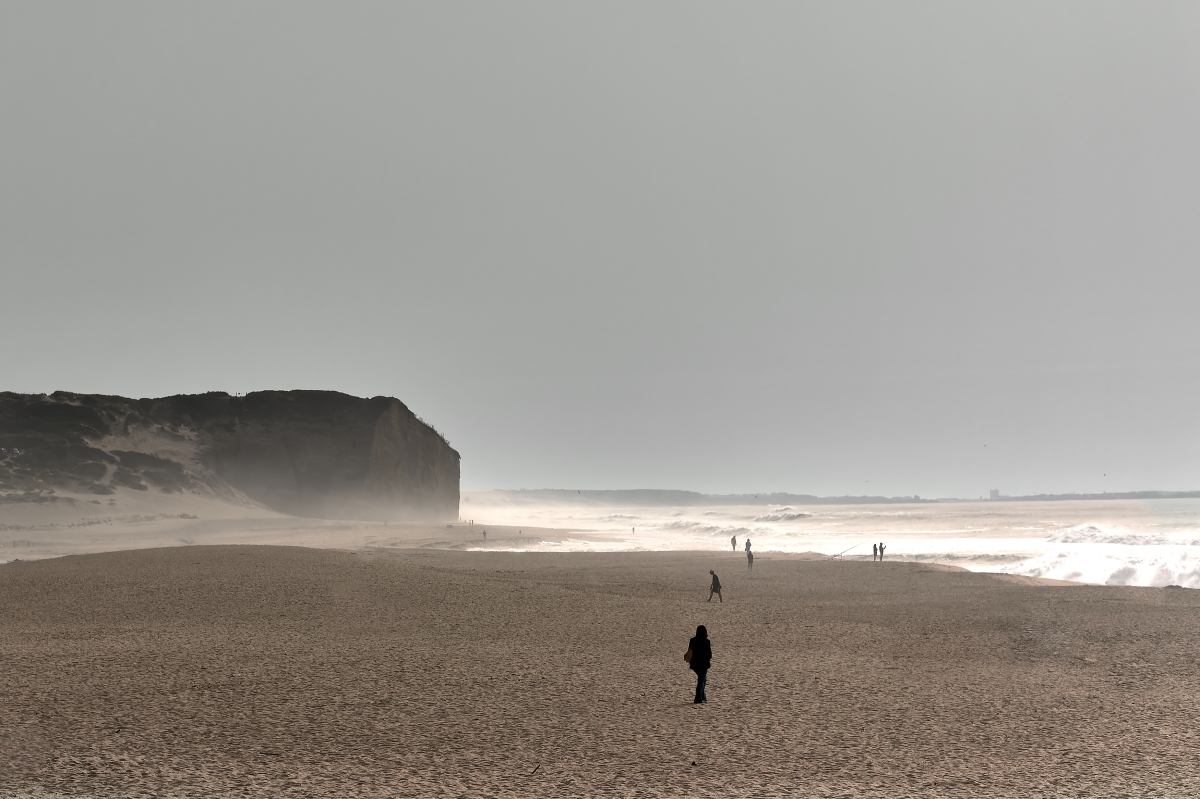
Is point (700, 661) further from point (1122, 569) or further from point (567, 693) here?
point (1122, 569)

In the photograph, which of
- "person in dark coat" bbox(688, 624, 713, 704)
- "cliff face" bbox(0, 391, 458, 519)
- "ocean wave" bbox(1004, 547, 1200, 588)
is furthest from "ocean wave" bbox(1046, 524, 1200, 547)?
"cliff face" bbox(0, 391, 458, 519)

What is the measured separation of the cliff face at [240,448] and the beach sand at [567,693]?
5311 cm

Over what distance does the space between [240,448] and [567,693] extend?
256 feet

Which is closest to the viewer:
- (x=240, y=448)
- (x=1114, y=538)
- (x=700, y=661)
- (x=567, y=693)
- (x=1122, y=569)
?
(x=700, y=661)

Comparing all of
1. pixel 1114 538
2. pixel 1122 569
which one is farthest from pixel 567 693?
pixel 1114 538

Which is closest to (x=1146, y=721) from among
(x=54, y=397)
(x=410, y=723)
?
(x=410, y=723)

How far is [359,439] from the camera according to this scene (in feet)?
278

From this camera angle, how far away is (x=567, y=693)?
41.4 ft

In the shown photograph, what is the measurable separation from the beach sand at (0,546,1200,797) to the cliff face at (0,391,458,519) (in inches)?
2091

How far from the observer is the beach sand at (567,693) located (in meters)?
8.89

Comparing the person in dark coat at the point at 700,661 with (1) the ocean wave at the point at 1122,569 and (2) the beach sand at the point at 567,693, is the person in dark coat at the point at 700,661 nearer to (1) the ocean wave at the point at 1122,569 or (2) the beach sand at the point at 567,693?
(2) the beach sand at the point at 567,693

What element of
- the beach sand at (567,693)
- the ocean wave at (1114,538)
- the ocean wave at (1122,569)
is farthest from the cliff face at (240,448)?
the ocean wave at (1122,569)

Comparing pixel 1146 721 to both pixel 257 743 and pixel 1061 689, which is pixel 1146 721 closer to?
pixel 1061 689

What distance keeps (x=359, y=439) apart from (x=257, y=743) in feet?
255
